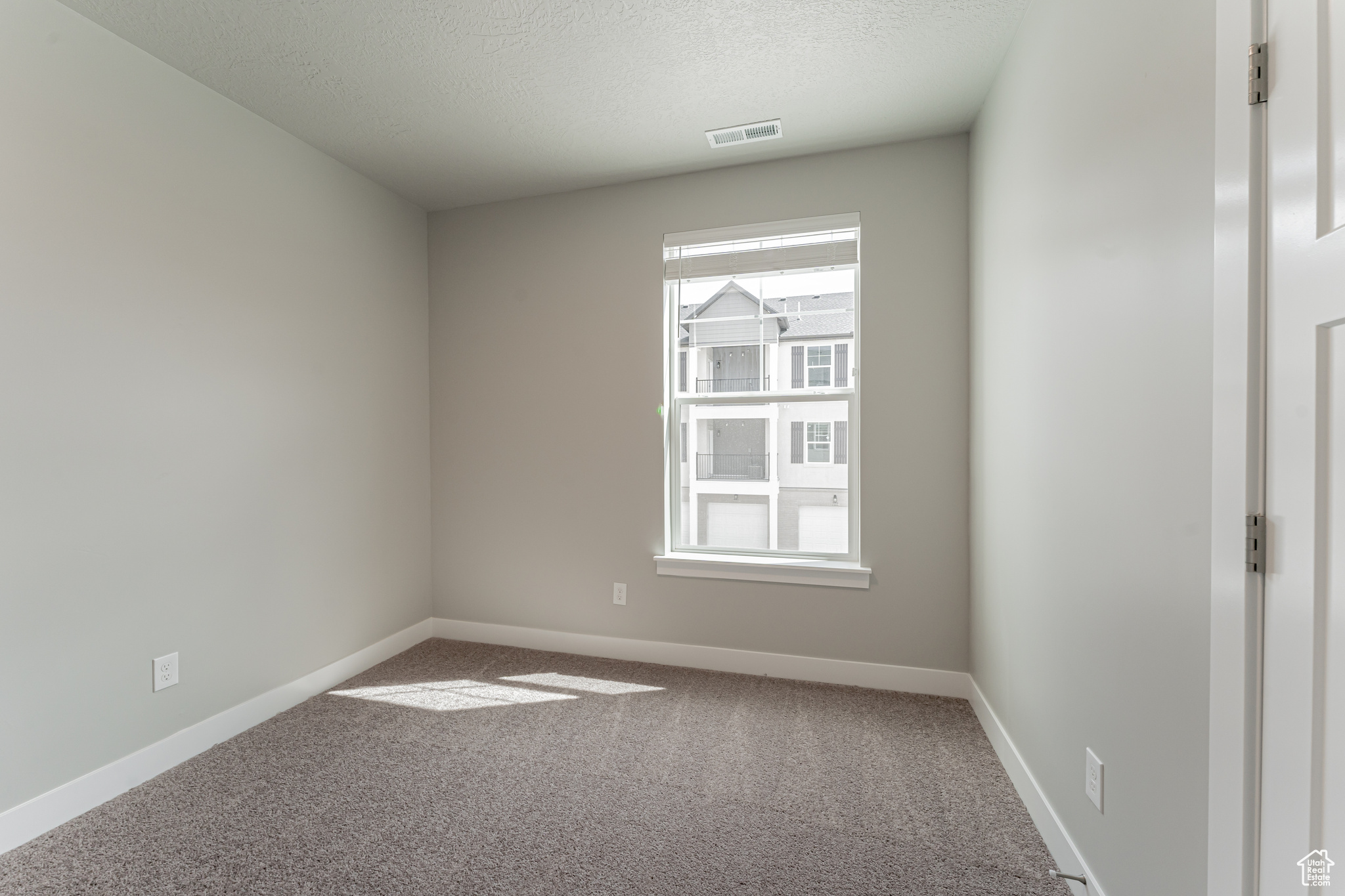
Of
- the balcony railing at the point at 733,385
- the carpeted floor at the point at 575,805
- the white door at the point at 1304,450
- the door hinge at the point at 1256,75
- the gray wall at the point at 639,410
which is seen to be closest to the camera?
the white door at the point at 1304,450

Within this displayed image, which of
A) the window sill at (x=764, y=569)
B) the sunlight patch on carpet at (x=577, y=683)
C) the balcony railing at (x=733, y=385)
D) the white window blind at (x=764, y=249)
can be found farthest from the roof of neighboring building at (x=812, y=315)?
the sunlight patch on carpet at (x=577, y=683)

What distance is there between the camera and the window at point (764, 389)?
2973mm

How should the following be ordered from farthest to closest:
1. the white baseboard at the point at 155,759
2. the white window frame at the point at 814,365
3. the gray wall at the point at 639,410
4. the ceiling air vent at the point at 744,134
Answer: the white window frame at the point at 814,365 → the gray wall at the point at 639,410 → the ceiling air vent at the point at 744,134 → the white baseboard at the point at 155,759

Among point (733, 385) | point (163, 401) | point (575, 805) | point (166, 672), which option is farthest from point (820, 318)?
point (166, 672)

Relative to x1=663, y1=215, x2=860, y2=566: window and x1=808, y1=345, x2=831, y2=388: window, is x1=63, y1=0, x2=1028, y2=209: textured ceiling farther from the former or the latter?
x1=808, y1=345, x2=831, y2=388: window

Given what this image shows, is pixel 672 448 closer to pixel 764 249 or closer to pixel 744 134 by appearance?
pixel 764 249

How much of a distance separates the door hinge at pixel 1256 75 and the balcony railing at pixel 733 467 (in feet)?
7.51

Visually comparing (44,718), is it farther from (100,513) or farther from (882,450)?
(882,450)

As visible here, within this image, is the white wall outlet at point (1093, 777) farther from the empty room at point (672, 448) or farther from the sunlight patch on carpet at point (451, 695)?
the sunlight patch on carpet at point (451, 695)

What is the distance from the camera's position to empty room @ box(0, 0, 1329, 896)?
105cm

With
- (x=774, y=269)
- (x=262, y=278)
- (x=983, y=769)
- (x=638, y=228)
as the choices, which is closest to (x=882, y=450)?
(x=774, y=269)

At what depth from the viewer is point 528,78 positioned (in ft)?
7.52

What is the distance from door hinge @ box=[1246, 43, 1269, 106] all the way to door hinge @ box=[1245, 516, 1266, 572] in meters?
0.66

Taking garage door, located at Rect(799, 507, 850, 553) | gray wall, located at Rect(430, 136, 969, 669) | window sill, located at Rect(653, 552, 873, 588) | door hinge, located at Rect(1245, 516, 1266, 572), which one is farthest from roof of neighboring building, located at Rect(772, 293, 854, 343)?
door hinge, located at Rect(1245, 516, 1266, 572)
